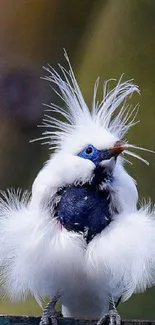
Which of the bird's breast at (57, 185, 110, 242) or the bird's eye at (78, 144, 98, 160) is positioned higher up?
the bird's eye at (78, 144, 98, 160)

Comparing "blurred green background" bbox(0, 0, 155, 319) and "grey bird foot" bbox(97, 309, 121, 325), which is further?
"blurred green background" bbox(0, 0, 155, 319)

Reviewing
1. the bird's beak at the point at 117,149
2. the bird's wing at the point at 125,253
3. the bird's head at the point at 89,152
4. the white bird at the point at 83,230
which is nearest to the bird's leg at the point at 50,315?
the white bird at the point at 83,230

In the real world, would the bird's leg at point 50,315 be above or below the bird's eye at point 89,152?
below

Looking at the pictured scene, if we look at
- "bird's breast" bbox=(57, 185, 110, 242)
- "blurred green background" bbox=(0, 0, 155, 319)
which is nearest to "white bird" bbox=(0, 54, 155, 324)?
"bird's breast" bbox=(57, 185, 110, 242)

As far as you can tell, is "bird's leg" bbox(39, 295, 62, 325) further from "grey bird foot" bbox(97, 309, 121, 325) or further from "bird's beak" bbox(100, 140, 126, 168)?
"bird's beak" bbox(100, 140, 126, 168)

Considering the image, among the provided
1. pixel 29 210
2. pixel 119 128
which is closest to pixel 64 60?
pixel 119 128

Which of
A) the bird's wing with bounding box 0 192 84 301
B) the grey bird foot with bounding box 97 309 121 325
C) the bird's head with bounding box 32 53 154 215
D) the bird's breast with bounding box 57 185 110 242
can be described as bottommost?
the grey bird foot with bounding box 97 309 121 325

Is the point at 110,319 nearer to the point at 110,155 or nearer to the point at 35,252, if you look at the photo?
the point at 35,252

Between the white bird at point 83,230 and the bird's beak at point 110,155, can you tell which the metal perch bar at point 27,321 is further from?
the bird's beak at point 110,155
